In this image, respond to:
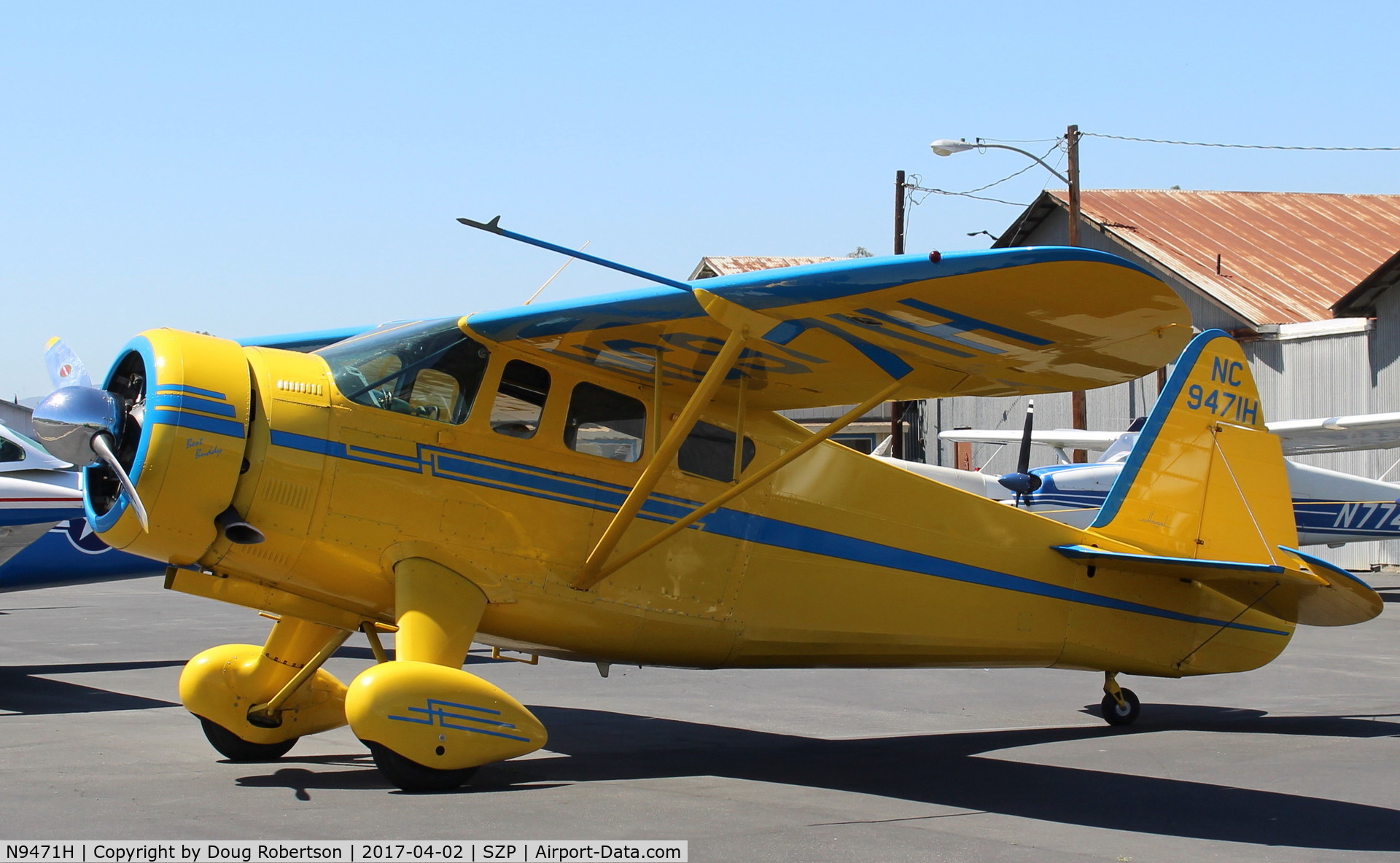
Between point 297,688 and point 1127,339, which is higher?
point 1127,339

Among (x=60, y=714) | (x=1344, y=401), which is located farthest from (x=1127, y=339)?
(x=1344, y=401)

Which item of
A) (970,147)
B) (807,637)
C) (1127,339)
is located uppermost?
(970,147)

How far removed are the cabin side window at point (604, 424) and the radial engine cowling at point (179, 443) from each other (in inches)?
73.3

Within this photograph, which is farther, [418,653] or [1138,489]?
[1138,489]

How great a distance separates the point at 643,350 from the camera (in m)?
7.40

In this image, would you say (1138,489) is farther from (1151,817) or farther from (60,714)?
(60,714)

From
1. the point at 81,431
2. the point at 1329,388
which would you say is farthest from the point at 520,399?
the point at 1329,388

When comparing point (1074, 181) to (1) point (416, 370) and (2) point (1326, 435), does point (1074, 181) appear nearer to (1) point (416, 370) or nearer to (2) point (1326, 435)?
(2) point (1326, 435)

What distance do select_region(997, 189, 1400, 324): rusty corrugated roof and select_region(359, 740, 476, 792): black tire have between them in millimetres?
29636

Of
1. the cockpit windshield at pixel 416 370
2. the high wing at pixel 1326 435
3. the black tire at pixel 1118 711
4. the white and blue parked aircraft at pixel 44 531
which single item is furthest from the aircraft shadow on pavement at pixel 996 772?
→ the high wing at pixel 1326 435

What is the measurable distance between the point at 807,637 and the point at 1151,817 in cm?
240

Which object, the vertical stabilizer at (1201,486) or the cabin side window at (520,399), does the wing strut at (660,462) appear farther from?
the vertical stabilizer at (1201,486)

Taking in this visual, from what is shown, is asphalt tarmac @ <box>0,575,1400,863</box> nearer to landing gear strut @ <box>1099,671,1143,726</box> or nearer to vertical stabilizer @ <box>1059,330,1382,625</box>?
landing gear strut @ <box>1099,671,1143,726</box>

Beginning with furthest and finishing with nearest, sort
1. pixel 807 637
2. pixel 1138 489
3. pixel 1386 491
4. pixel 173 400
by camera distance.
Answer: pixel 1386 491 → pixel 1138 489 → pixel 807 637 → pixel 173 400
